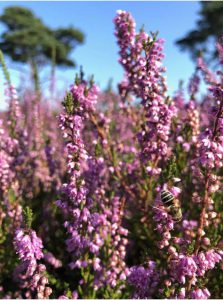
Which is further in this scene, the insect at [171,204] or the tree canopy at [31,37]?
the tree canopy at [31,37]

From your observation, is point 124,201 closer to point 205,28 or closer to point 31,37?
point 205,28

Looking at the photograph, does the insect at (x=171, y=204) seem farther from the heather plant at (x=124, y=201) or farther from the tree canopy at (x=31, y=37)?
the tree canopy at (x=31, y=37)

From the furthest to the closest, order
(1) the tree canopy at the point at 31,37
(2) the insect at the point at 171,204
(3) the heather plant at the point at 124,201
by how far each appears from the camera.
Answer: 1. (1) the tree canopy at the point at 31,37
2. (3) the heather plant at the point at 124,201
3. (2) the insect at the point at 171,204

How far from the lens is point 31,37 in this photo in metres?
51.9

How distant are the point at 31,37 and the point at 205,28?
2444cm

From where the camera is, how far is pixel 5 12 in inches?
2170

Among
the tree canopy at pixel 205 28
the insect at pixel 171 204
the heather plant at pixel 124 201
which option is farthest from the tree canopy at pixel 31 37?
the insect at pixel 171 204

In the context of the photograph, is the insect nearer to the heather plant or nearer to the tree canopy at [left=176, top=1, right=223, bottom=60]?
the heather plant

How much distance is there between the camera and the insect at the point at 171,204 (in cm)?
272

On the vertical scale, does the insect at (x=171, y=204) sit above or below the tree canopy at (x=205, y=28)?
below

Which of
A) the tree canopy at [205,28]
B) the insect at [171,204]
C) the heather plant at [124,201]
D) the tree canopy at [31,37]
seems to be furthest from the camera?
the tree canopy at [31,37]

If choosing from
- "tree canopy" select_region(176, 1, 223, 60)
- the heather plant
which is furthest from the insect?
"tree canopy" select_region(176, 1, 223, 60)

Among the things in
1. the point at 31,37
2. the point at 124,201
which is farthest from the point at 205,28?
the point at 124,201

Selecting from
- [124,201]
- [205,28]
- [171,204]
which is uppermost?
[205,28]
